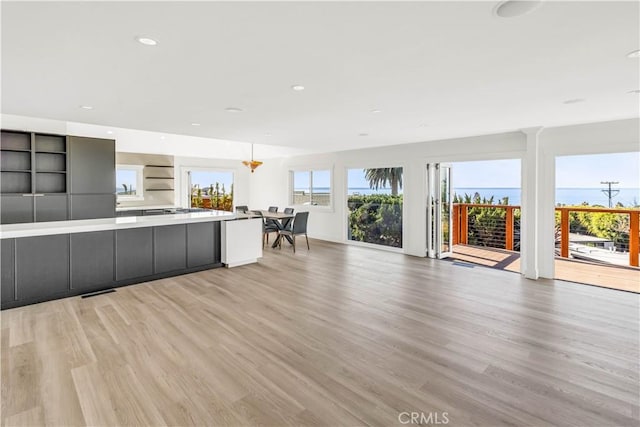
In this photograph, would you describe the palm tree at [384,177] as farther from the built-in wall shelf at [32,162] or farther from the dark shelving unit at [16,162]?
the dark shelving unit at [16,162]

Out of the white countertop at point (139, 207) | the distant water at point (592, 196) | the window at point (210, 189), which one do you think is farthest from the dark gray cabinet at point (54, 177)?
the distant water at point (592, 196)

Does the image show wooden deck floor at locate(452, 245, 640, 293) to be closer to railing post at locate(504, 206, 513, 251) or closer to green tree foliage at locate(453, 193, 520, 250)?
railing post at locate(504, 206, 513, 251)

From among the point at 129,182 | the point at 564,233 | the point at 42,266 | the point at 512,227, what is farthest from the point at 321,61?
the point at 129,182

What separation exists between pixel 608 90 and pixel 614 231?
12.6 ft

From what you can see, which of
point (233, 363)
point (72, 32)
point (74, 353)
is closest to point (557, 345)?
point (233, 363)

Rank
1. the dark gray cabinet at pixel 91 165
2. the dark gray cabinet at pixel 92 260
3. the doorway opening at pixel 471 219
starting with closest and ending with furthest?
the dark gray cabinet at pixel 92 260, the dark gray cabinet at pixel 91 165, the doorway opening at pixel 471 219

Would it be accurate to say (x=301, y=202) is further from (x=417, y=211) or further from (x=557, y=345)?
(x=557, y=345)

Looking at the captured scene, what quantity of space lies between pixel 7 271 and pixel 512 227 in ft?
27.9

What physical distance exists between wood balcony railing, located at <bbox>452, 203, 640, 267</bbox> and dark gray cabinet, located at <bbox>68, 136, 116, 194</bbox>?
7.55 metres

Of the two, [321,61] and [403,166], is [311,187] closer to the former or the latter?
[403,166]

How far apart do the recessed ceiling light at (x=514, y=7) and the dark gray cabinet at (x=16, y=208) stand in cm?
679

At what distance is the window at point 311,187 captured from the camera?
28.4ft

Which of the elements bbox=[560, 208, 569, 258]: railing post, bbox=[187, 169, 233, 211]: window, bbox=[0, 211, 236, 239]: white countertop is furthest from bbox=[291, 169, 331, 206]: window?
bbox=[560, 208, 569, 258]: railing post

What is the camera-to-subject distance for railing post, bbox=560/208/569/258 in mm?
5922
